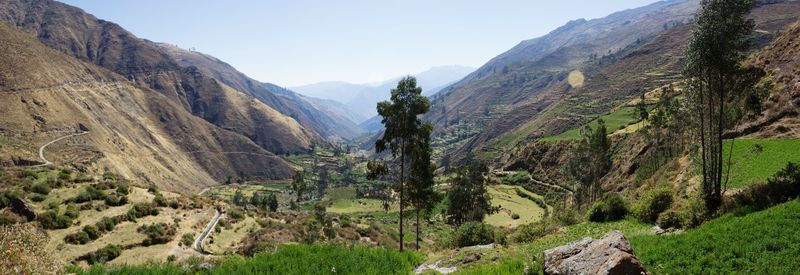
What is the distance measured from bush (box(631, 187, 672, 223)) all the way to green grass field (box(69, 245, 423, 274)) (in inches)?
719

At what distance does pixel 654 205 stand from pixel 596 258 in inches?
777

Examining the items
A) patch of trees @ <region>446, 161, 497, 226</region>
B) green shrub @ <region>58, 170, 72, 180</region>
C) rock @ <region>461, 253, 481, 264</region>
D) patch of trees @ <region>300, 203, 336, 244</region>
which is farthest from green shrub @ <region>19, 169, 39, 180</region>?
patch of trees @ <region>446, 161, 497, 226</region>

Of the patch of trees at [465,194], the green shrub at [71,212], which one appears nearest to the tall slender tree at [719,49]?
the green shrub at [71,212]

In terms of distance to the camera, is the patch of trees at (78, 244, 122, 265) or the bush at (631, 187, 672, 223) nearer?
the bush at (631, 187, 672, 223)

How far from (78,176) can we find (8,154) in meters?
84.5

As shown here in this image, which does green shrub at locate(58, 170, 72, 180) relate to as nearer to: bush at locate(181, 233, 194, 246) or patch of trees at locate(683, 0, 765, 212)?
bush at locate(181, 233, 194, 246)

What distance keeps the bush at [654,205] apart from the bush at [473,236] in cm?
1088

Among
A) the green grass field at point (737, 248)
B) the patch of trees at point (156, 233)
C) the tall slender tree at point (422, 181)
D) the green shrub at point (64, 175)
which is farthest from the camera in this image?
the green shrub at point (64, 175)

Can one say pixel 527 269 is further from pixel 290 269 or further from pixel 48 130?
pixel 48 130

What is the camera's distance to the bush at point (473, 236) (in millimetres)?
35575

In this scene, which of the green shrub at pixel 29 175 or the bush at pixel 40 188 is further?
the green shrub at pixel 29 175

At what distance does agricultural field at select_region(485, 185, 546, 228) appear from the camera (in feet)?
343

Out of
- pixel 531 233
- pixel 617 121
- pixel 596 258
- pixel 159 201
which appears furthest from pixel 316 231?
pixel 617 121

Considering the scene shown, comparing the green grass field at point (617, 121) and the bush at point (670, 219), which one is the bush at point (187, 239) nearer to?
the bush at point (670, 219)
